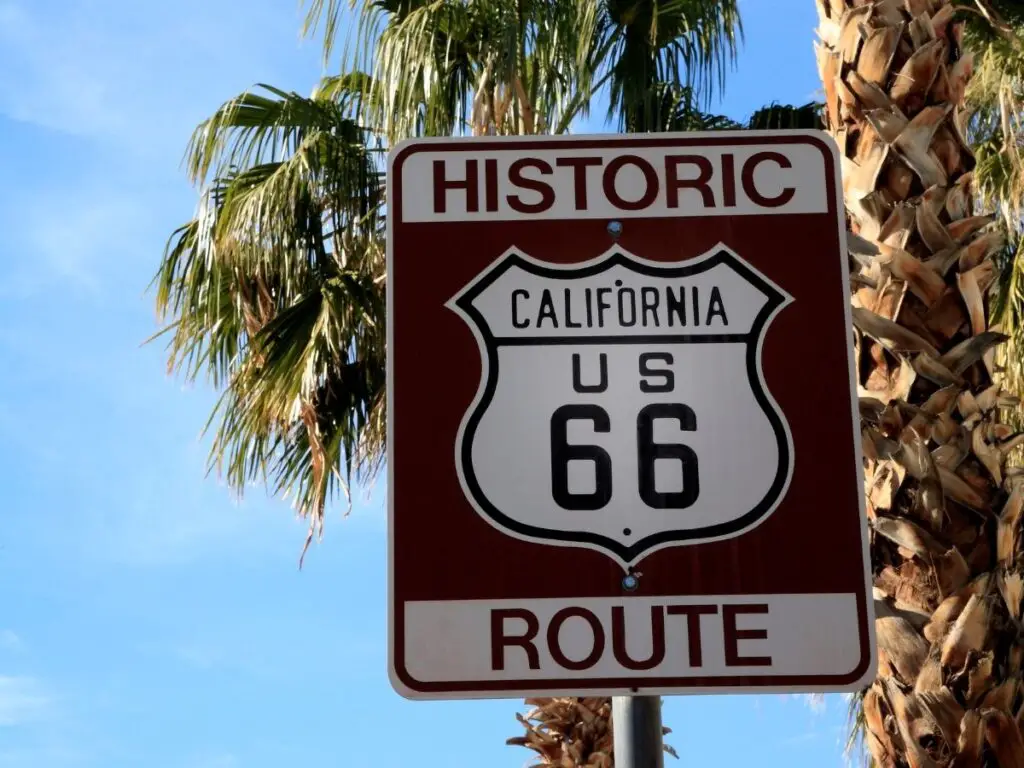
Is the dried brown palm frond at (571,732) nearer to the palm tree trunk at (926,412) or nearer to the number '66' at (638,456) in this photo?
the palm tree trunk at (926,412)

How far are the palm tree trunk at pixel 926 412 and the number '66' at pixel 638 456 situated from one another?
5.33 ft

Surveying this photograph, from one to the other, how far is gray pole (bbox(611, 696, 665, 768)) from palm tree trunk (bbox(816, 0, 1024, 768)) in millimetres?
1835

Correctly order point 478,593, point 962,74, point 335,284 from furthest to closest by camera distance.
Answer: point 335,284, point 962,74, point 478,593

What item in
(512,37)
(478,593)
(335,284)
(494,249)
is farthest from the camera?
(335,284)

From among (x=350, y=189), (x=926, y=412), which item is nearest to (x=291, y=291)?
(x=350, y=189)

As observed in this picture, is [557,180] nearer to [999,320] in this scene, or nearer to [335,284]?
[335,284]

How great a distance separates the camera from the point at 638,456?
1684mm

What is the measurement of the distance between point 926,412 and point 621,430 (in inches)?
76.4

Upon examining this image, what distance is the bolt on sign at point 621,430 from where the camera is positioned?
166 centimetres

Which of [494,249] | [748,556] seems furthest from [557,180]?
[748,556]

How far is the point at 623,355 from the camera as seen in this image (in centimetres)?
174

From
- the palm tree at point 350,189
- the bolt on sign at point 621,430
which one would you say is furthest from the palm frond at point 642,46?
the bolt on sign at point 621,430

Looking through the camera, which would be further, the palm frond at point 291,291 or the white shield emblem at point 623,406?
the palm frond at point 291,291

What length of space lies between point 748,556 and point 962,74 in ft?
8.74
